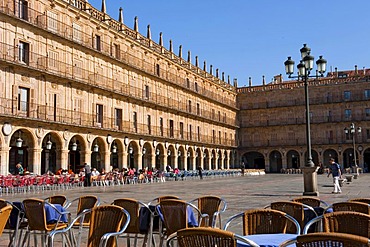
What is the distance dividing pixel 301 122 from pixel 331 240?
5181 cm

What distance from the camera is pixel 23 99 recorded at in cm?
2369

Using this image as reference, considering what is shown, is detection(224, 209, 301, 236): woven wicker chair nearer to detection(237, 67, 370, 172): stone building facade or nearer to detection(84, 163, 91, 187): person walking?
detection(84, 163, 91, 187): person walking

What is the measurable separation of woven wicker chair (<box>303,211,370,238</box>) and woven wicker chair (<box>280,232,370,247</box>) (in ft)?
3.69

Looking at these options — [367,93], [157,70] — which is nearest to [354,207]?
[157,70]

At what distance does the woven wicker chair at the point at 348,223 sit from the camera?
136 inches

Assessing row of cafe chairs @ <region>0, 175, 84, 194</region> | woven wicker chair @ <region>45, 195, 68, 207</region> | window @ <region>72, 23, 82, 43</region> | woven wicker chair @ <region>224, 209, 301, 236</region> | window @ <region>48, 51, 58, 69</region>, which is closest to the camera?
woven wicker chair @ <region>224, 209, 301, 236</region>

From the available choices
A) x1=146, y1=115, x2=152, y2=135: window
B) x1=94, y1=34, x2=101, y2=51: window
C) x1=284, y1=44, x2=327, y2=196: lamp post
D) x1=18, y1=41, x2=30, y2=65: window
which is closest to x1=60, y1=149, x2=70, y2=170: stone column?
x1=18, y1=41, x2=30, y2=65: window

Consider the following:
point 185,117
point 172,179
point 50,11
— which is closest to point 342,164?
point 185,117

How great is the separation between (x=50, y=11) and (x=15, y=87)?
5.53 metres

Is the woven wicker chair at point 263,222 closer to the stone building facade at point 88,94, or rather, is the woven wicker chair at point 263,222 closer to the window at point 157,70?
the stone building facade at point 88,94

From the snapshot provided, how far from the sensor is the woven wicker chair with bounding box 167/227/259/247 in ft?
8.80

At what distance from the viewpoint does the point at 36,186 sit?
1998 cm

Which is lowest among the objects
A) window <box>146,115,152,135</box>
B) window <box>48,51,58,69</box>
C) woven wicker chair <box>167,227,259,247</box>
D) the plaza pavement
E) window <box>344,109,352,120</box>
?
the plaza pavement

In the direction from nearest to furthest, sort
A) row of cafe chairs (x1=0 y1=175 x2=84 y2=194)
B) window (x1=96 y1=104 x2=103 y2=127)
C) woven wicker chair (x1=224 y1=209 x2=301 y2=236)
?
woven wicker chair (x1=224 y1=209 x2=301 y2=236) → row of cafe chairs (x1=0 y1=175 x2=84 y2=194) → window (x1=96 y1=104 x2=103 y2=127)
